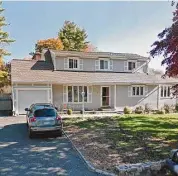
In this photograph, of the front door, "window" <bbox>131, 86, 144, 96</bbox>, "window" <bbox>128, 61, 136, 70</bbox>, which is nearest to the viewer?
the front door

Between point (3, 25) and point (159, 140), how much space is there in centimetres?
2881

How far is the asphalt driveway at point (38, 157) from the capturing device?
25.9 ft

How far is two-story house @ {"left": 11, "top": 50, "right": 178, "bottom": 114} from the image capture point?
899 inches

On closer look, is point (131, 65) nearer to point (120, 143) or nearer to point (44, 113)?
point (44, 113)

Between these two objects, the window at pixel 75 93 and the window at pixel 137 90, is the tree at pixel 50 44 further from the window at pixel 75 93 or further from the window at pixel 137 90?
the window at pixel 137 90

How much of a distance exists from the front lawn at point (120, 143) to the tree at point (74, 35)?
Result: 4103 cm

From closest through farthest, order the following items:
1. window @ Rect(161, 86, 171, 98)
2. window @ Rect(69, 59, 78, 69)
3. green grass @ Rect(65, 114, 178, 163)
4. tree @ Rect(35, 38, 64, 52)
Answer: green grass @ Rect(65, 114, 178, 163) → window @ Rect(69, 59, 78, 69) → window @ Rect(161, 86, 171, 98) → tree @ Rect(35, 38, 64, 52)

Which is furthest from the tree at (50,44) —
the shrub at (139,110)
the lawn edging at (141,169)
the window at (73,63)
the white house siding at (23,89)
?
the lawn edging at (141,169)

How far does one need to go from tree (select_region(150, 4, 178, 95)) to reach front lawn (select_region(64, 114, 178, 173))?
359 centimetres

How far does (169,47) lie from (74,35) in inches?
1847

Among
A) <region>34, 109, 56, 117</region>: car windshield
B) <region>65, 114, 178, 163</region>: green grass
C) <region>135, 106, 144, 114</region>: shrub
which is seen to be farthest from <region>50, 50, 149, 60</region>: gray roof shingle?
<region>34, 109, 56, 117</region>: car windshield

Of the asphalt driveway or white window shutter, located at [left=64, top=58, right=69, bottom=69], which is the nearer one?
the asphalt driveway

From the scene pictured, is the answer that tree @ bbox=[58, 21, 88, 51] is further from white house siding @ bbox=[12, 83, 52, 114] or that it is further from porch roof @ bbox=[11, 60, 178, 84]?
white house siding @ bbox=[12, 83, 52, 114]

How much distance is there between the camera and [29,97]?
74.2 ft
